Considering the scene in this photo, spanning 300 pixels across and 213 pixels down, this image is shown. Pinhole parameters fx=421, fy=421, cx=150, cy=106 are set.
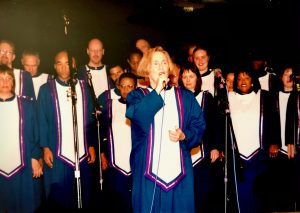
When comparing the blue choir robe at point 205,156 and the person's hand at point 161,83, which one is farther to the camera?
the blue choir robe at point 205,156

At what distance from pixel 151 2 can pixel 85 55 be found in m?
1.29

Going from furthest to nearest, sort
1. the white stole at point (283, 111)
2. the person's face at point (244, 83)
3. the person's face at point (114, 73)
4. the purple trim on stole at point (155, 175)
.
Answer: the person's face at point (114, 73), the white stole at point (283, 111), the person's face at point (244, 83), the purple trim on stole at point (155, 175)

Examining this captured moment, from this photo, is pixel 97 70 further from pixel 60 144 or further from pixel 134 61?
pixel 60 144

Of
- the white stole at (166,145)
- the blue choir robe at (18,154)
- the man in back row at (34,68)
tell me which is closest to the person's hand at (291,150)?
the white stole at (166,145)

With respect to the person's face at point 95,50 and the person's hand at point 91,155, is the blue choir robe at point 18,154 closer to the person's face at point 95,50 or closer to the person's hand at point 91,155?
the person's hand at point 91,155

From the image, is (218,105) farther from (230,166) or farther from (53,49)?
(53,49)

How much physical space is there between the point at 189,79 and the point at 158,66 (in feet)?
4.71

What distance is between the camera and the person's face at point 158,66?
302cm

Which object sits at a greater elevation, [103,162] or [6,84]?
[6,84]

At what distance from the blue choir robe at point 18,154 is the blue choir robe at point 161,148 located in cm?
172

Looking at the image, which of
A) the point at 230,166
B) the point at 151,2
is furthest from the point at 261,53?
the point at 230,166

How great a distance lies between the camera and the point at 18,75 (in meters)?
4.59

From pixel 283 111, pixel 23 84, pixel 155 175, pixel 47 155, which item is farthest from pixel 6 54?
pixel 283 111

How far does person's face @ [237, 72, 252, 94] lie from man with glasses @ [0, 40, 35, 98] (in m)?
2.28
